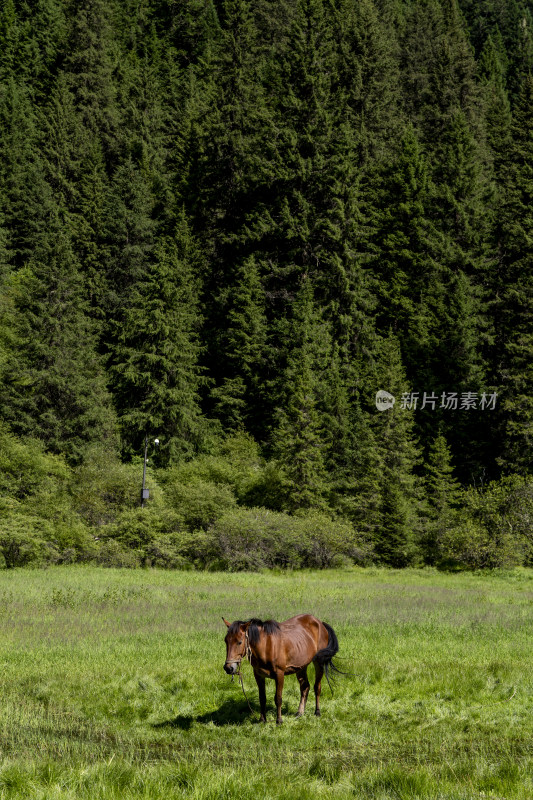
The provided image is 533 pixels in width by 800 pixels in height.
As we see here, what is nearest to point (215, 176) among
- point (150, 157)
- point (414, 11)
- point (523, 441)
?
point (150, 157)

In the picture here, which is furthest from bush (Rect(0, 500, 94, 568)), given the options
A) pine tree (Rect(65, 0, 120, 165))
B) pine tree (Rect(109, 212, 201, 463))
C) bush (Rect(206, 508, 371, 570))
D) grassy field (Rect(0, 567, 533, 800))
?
pine tree (Rect(65, 0, 120, 165))

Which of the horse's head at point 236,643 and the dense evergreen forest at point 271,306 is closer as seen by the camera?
the horse's head at point 236,643

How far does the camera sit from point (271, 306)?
196 feet

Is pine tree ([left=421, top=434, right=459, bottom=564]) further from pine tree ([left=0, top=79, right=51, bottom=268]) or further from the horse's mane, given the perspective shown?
pine tree ([left=0, top=79, right=51, bottom=268])

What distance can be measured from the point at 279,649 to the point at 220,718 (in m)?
1.76

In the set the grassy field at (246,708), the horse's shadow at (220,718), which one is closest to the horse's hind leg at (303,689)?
the grassy field at (246,708)

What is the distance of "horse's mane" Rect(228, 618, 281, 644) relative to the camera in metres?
8.96

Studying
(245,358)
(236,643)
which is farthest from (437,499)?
(236,643)

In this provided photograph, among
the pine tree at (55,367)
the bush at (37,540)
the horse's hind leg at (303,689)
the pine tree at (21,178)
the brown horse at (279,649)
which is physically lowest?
the bush at (37,540)

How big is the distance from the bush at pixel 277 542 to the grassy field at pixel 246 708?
48.1 feet

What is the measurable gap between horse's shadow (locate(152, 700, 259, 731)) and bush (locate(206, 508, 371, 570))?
83.6 feet

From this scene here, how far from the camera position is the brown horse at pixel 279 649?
893cm

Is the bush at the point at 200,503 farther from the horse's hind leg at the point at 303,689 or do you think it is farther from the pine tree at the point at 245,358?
the horse's hind leg at the point at 303,689

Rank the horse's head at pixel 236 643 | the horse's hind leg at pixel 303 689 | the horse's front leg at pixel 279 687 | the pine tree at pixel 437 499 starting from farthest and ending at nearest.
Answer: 1. the pine tree at pixel 437 499
2. the horse's hind leg at pixel 303 689
3. the horse's front leg at pixel 279 687
4. the horse's head at pixel 236 643
